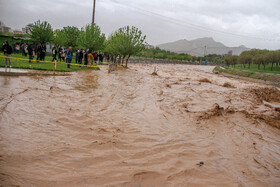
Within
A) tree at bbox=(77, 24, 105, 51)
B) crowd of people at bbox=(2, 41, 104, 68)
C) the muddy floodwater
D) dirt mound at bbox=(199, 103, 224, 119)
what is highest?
tree at bbox=(77, 24, 105, 51)

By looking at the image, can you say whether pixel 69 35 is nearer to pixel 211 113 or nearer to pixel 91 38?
pixel 91 38

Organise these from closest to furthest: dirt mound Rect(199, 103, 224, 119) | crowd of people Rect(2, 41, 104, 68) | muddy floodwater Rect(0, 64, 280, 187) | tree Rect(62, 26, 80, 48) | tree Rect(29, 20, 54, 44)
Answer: muddy floodwater Rect(0, 64, 280, 187), dirt mound Rect(199, 103, 224, 119), crowd of people Rect(2, 41, 104, 68), tree Rect(29, 20, 54, 44), tree Rect(62, 26, 80, 48)

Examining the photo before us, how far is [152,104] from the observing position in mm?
8766

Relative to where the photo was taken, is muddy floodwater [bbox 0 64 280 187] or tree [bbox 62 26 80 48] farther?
tree [bbox 62 26 80 48]

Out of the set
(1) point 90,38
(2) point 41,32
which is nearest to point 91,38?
(1) point 90,38

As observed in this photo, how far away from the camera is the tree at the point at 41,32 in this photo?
74.9 ft

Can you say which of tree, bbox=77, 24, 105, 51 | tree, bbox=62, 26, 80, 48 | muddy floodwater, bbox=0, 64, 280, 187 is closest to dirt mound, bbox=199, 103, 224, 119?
muddy floodwater, bbox=0, 64, 280, 187

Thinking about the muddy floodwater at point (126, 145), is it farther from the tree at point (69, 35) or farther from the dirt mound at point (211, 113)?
the tree at point (69, 35)

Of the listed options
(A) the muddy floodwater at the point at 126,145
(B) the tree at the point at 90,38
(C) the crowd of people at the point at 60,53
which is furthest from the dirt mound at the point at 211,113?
(B) the tree at the point at 90,38

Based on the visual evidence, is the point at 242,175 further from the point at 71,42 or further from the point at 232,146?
the point at 71,42

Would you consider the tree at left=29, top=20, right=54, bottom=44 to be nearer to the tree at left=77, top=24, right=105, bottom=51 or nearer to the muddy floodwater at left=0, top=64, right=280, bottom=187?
the tree at left=77, top=24, right=105, bottom=51

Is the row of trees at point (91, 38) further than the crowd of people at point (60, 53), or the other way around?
the row of trees at point (91, 38)

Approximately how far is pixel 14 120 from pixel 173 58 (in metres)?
91.9

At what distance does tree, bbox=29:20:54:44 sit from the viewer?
899 inches
